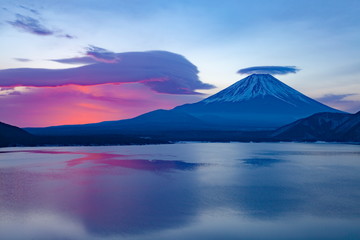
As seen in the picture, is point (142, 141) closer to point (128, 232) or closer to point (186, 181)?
point (186, 181)

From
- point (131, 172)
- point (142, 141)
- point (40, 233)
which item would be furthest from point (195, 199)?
point (142, 141)

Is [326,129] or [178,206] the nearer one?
[178,206]

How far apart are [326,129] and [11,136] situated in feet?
293

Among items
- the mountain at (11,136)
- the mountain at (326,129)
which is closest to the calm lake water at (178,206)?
the mountain at (11,136)

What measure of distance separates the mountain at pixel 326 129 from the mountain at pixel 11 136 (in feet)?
257

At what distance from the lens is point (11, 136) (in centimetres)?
7744

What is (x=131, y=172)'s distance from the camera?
3300cm

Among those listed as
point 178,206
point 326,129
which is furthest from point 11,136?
point 326,129

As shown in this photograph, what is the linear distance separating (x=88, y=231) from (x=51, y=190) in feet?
32.0

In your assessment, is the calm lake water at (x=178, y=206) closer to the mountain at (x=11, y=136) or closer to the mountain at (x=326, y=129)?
the mountain at (x=11, y=136)

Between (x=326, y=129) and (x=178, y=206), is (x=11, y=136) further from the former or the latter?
(x=326, y=129)

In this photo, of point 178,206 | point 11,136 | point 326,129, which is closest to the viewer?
point 178,206

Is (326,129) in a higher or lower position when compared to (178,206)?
higher

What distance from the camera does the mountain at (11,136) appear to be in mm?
73812
